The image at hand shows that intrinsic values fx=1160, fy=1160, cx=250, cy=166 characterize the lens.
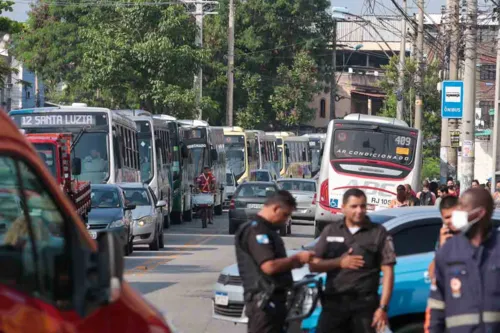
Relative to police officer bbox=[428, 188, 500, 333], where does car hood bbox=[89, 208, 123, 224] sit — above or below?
below

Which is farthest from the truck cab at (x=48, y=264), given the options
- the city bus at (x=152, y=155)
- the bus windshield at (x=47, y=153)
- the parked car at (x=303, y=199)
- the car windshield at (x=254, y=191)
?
the parked car at (x=303, y=199)

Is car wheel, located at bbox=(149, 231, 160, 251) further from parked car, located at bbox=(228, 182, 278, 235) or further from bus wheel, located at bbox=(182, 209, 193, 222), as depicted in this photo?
bus wheel, located at bbox=(182, 209, 193, 222)

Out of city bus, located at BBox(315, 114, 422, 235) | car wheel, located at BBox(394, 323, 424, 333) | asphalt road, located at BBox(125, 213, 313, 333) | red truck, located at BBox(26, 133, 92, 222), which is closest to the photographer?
car wheel, located at BBox(394, 323, 424, 333)

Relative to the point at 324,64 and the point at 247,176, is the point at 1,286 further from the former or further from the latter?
the point at 324,64

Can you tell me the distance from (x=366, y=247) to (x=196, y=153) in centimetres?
3665

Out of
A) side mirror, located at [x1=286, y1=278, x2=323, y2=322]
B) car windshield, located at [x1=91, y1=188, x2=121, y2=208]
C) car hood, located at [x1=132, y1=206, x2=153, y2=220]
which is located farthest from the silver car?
car hood, located at [x1=132, y1=206, x2=153, y2=220]

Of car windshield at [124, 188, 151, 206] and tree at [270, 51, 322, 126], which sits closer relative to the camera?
car windshield at [124, 188, 151, 206]

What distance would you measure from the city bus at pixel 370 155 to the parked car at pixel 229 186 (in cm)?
2074

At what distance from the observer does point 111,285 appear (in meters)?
4.64

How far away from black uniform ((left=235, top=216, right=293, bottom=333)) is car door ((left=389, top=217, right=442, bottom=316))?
5.56ft

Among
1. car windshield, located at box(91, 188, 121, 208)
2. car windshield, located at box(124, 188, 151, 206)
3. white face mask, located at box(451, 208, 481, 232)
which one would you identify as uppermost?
white face mask, located at box(451, 208, 481, 232)

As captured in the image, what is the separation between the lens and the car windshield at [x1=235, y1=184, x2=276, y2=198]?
33844mm

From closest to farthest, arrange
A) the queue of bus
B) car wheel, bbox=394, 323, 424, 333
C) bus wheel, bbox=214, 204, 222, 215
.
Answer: car wheel, bbox=394, 323, 424, 333
the queue of bus
bus wheel, bbox=214, 204, 222, 215

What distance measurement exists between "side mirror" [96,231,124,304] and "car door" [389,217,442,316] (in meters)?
5.30
